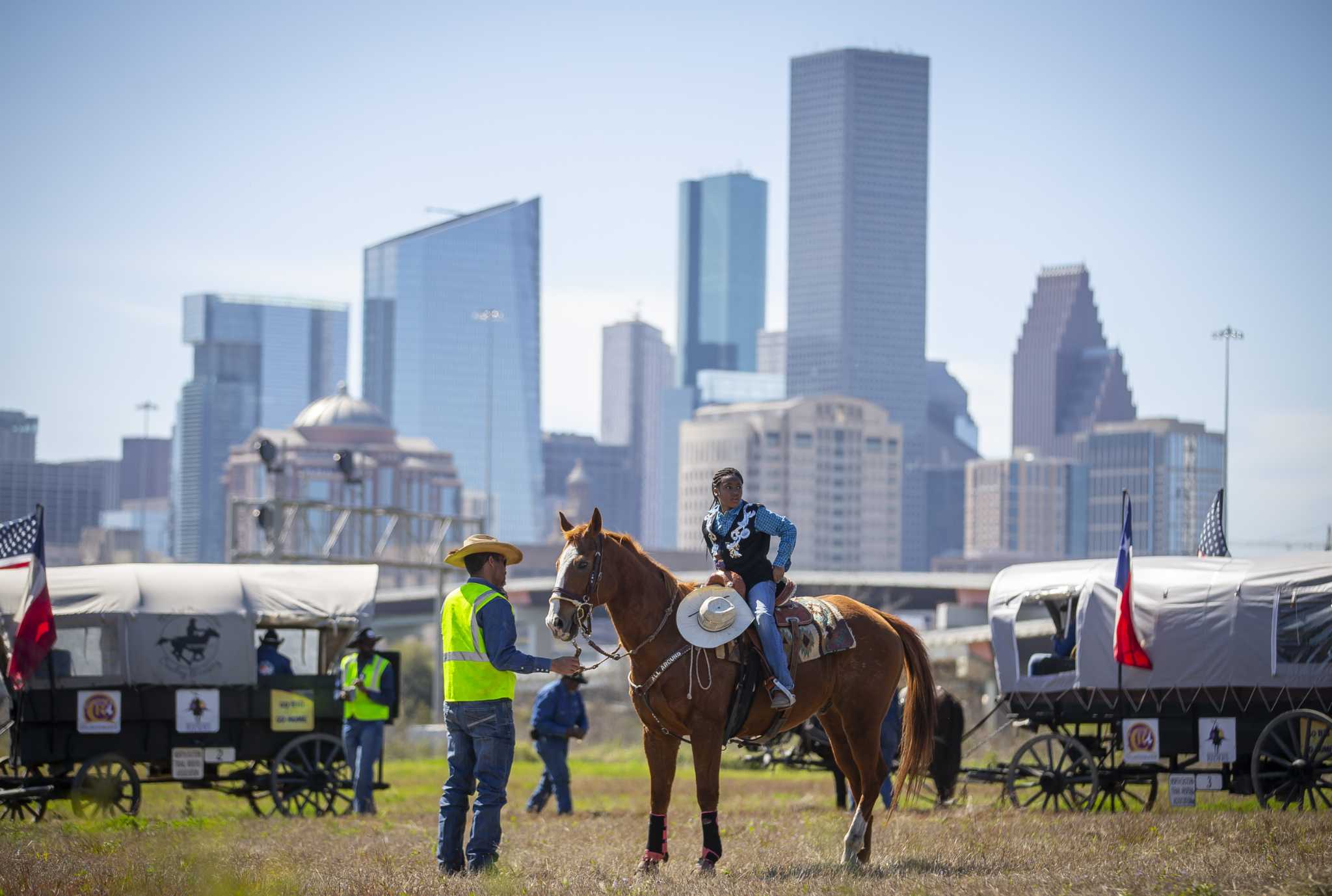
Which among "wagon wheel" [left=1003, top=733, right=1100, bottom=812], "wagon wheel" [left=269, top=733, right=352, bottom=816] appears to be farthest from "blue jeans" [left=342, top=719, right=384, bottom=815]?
"wagon wheel" [left=1003, top=733, right=1100, bottom=812]

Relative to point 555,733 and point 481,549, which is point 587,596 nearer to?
point 481,549

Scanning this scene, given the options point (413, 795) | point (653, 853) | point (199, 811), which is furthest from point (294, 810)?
point (653, 853)

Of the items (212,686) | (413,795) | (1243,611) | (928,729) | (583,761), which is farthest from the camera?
(583,761)

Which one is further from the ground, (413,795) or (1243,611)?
(1243,611)

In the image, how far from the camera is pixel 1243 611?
16.1 meters

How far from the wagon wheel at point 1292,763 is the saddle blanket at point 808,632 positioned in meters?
4.89

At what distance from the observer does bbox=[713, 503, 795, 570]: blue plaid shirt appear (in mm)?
12750

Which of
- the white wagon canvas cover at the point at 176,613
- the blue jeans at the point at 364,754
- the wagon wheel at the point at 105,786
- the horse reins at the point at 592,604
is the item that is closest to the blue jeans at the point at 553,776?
the blue jeans at the point at 364,754

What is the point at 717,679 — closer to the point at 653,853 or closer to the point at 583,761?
the point at 653,853

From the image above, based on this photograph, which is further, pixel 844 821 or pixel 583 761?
pixel 583 761

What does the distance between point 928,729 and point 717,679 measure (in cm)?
264

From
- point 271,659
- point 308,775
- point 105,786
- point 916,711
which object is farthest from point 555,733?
point 916,711

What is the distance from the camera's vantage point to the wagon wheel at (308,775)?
19.3m

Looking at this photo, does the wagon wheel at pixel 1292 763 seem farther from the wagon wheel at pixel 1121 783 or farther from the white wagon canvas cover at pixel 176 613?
the white wagon canvas cover at pixel 176 613
